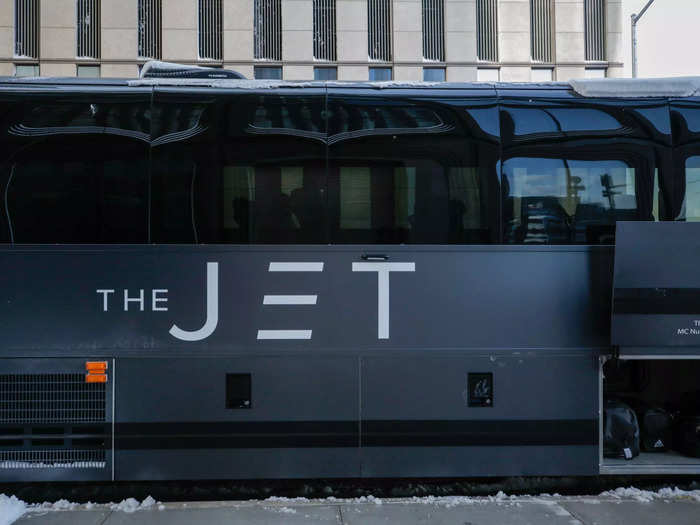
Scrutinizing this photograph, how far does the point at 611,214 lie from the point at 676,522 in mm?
2636

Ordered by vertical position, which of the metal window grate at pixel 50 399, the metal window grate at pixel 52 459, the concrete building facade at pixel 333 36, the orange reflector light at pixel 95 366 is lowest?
the metal window grate at pixel 52 459

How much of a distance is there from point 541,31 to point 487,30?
214 cm

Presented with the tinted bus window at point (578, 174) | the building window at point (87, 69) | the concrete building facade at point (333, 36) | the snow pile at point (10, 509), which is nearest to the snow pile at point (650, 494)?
the tinted bus window at point (578, 174)

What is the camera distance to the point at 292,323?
4.85 metres

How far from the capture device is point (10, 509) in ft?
15.1

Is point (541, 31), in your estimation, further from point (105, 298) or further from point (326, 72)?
point (105, 298)

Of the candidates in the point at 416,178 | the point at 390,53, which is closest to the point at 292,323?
the point at 416,178

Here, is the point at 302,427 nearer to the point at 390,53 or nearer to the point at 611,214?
the point at 611,214

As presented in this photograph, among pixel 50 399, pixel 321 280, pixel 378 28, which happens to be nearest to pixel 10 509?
pixel 50 399

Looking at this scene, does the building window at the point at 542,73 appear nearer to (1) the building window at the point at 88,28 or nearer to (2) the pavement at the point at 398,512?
(1) the building window at the point at 88,28

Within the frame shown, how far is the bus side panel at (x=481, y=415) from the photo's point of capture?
488cm

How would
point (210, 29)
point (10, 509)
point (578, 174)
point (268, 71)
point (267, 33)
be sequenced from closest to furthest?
1. point (10, 509)
2. point (578, 174)
3. point (210, 29)
4. point (267, 33)
5. point (268, 71)

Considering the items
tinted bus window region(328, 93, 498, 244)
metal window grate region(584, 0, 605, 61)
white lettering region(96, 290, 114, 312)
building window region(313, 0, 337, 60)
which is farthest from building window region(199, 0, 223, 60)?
white lettering region(96, 290, 114, 312)

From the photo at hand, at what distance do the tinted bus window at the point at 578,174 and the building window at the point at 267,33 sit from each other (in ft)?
53.6
